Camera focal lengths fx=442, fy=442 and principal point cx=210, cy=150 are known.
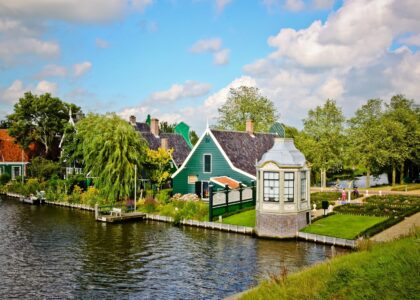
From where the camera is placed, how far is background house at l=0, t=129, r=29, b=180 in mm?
71188

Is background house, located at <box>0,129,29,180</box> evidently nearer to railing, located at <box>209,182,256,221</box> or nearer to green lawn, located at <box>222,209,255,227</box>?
railing, located at <box>209,182,256,221</box>

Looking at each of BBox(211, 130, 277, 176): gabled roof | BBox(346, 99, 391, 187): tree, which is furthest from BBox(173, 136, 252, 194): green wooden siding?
BBox(346, 99, 391, 187): tree

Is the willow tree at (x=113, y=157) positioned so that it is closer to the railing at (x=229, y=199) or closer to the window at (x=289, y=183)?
the railing at (x=229, y=199)

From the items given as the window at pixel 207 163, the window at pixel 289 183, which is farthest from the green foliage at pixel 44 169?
the window at pixel 289 183

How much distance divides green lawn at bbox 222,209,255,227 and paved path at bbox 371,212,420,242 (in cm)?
886

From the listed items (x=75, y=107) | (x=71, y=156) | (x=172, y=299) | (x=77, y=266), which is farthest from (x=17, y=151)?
(x=172, y=299)

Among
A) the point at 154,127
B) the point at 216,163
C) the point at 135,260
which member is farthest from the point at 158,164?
the point at 135,260

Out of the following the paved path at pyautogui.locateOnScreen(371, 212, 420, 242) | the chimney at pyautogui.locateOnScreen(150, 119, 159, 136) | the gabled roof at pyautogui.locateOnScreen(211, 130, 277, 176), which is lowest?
the paved path at pyautogui.locateOnScreen(371, 212, 420, 242)

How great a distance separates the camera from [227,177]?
44.4 metres

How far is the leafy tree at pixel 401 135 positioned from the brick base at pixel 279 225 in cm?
3235

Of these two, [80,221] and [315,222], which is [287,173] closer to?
[315,222]

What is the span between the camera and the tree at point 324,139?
192 feet

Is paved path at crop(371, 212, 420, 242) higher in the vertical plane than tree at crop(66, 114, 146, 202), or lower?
lower

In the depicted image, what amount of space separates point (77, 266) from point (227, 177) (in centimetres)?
2287
